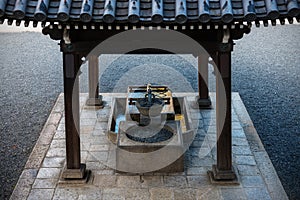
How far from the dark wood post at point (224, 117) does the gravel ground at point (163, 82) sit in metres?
0.86

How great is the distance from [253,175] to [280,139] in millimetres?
1638

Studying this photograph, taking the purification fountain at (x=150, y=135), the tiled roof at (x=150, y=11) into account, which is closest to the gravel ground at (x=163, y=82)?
the purification fountain at (x=150, y=135)

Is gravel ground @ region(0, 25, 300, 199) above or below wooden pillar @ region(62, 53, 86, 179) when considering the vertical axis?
below

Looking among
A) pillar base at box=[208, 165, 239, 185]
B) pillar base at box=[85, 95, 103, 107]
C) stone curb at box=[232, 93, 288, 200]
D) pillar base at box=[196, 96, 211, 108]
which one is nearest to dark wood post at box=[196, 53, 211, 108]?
pillar base at box=[196, 96, 211, 108]

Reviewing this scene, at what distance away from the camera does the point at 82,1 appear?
499 centimetres

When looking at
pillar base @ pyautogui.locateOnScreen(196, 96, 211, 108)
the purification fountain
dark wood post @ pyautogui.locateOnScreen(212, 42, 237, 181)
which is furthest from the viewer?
pillar base @ pyautogui.locateOnScreen(196, 96, 211, 108)

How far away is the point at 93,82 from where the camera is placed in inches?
337

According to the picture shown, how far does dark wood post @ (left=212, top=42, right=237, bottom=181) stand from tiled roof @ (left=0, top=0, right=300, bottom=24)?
2.78ft

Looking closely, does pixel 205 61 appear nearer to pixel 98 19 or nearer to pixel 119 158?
pixel 119 158

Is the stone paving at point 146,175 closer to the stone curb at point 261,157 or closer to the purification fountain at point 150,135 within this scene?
the stone curb at point 261,157

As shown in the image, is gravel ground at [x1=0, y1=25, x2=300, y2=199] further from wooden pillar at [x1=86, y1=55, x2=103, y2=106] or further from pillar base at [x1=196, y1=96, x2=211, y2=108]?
wooden pillar at [x1=86, y1=55, x2=103, y2=106]

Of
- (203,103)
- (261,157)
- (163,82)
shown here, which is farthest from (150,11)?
(163,82)

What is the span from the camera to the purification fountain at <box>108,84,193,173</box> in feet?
20.9

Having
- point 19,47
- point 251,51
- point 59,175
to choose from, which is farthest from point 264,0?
point 19,47
